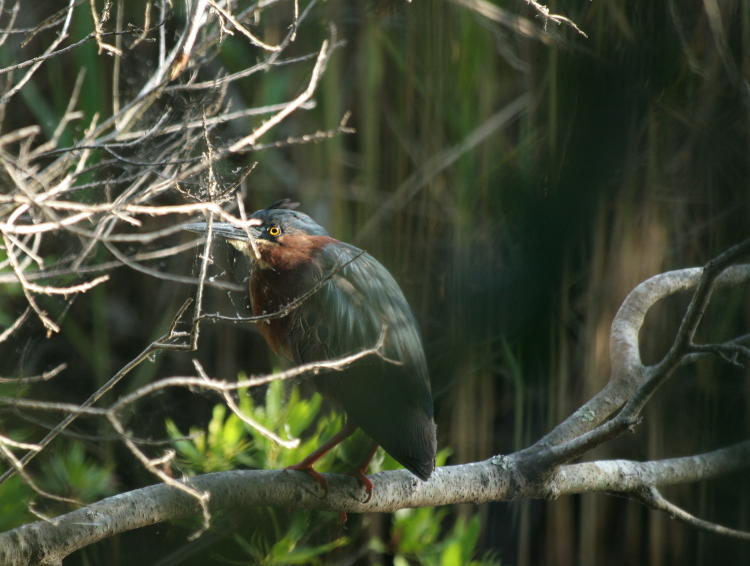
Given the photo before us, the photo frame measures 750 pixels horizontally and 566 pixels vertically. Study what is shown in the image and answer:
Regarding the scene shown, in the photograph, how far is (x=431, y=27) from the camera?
140 inches

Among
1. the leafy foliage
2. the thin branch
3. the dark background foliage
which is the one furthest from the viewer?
the leafy foliage

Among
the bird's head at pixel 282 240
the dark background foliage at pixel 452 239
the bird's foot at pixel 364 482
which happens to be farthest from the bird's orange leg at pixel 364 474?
the bird's head at pixel 282 240

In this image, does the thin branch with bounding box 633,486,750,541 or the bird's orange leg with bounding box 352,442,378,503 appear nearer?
the thin branch with bounding box 633,486,750,541

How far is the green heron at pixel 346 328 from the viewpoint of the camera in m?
2.16

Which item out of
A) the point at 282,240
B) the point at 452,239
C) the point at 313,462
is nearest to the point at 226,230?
the point at 282,240

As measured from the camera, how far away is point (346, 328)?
234cm

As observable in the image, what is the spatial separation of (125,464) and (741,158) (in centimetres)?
307

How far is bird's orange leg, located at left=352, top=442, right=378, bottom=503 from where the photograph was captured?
2170mm

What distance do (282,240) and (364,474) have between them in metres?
0.73

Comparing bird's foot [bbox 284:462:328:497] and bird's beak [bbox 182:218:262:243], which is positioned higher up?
bird's beak [bbox 182:218:262:243]

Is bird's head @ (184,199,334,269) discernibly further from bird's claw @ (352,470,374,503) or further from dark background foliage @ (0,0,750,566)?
bird's claw @ (352,470,374,503)

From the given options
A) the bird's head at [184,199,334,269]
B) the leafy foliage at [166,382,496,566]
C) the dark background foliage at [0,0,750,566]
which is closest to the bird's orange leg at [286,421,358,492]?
the leafy foliage at [166,382,496,566]

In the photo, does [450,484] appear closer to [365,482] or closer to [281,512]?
[365,482]

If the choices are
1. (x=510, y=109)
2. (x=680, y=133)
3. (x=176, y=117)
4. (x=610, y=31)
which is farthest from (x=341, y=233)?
(x=610, y=31)
